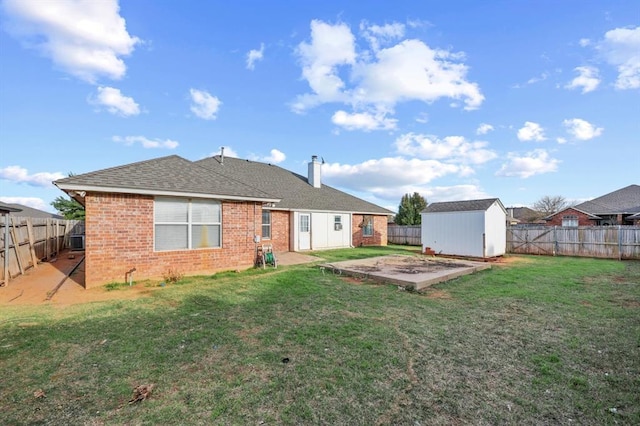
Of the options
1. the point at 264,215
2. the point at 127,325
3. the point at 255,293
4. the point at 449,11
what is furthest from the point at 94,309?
the point at 449,11

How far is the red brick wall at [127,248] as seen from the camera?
24.6 feet

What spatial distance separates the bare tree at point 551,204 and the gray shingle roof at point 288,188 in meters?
35.5

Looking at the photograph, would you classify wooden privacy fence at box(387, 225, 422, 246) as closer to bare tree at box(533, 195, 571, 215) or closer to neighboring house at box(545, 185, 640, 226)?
neighboring house at box(545, 185, 640, 226)

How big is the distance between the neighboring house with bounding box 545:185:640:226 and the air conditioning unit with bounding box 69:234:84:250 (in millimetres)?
37443

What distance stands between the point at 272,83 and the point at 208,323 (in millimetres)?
12469

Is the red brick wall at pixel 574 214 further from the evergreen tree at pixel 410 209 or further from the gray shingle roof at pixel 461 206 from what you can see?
the gray shingle roof at pixel 461 206

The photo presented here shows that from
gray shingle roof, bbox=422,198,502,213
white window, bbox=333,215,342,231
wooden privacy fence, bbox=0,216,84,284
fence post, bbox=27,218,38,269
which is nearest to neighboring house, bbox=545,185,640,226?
gray shingle roof, bbox=422,198,502,213

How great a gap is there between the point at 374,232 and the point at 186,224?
15.1 meters

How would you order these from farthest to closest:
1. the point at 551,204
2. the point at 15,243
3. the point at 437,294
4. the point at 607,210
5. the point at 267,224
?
the point at 551,204
the point at 607,210
the point at 267,224
the point at 15,243
the point at 437,294

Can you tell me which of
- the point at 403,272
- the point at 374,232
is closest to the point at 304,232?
the point at 374,232

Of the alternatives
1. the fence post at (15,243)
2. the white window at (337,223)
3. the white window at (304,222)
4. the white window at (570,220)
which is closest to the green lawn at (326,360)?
the fence post at (15,243)

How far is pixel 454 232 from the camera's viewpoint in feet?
50.9

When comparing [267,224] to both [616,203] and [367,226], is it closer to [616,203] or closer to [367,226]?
[367,226]

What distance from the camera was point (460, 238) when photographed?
1526 cm
